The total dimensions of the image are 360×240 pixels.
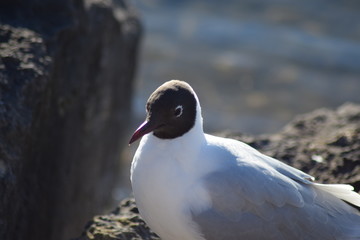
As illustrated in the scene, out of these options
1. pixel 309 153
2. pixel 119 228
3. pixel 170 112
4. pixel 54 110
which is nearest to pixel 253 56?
pixel 309 153

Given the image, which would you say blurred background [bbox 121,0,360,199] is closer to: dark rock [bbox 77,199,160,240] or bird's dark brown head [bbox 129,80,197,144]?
dark rock [bbox 77,199,160,240]

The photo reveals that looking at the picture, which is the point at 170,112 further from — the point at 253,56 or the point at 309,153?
the point at 253,56

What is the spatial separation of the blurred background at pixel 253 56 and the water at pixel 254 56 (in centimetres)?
1

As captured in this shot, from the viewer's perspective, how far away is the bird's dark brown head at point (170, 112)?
148 inches

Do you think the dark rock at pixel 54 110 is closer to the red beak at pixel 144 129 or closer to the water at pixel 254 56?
the red beak at pixel 144 129

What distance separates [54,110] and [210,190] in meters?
1.45

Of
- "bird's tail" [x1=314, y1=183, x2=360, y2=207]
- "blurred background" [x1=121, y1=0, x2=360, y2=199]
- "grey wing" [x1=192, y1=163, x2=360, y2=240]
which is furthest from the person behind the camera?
"blurred background" [x1=121, y1=0, x2=360, y2=199]

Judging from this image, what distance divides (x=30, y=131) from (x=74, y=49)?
0.98 metres

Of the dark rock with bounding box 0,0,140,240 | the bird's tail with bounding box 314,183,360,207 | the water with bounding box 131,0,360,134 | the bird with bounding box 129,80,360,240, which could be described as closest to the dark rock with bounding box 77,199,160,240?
the bird with bounding box 129,80,360,240

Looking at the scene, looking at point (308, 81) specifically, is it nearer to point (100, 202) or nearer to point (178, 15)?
point (178, 15)

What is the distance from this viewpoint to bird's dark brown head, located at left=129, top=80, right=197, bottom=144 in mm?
3752

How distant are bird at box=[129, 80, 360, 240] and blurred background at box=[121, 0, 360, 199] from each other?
503 cm

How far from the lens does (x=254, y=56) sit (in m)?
10.6

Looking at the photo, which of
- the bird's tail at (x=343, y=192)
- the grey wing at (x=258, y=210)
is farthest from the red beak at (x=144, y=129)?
the bird's tail at (x=343, y=192)
